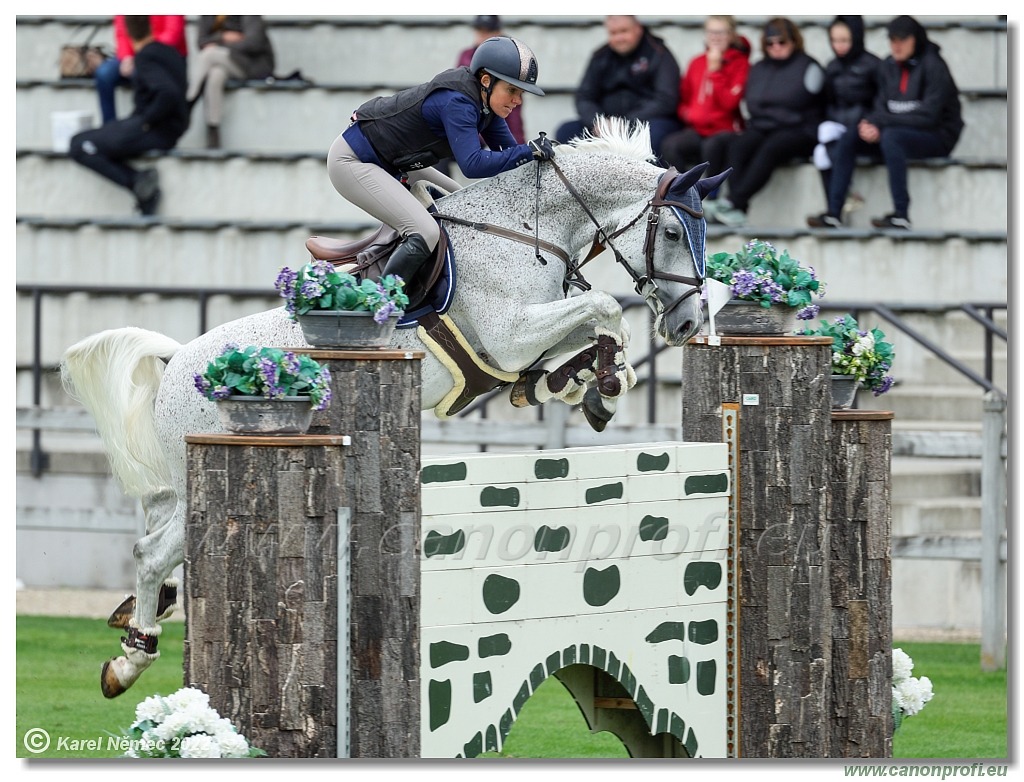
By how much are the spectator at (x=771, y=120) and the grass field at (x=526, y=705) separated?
10.3ft

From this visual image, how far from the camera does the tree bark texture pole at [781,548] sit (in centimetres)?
521

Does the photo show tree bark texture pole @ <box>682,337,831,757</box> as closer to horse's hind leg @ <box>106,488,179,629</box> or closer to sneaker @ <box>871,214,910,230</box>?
horse's hind leg @ <box>106,488,179,629</box>

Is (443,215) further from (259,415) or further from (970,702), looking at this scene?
(970,702)

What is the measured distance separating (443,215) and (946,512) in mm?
4545

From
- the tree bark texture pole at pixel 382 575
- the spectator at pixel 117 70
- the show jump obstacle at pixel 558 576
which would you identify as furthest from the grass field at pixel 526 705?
the spectator at pixel 117 70

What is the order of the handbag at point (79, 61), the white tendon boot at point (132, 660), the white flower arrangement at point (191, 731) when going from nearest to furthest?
the white flower arrangement at point (191, 731) < the white tendon boot at point (132, 660) < the handbag at point (79, 61)

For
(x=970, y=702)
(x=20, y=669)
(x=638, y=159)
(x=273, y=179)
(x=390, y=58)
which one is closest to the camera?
(x=638, y=159)

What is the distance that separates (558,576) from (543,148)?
5.11 ft

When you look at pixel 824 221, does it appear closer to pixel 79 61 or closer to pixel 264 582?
pixel 79 61

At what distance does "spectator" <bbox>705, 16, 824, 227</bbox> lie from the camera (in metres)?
10.3

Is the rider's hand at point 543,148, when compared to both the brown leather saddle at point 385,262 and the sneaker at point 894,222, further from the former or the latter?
the sneaker at point 894,222

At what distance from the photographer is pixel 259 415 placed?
434cm

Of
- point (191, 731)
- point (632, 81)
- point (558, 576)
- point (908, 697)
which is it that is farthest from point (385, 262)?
point (632, 81)
